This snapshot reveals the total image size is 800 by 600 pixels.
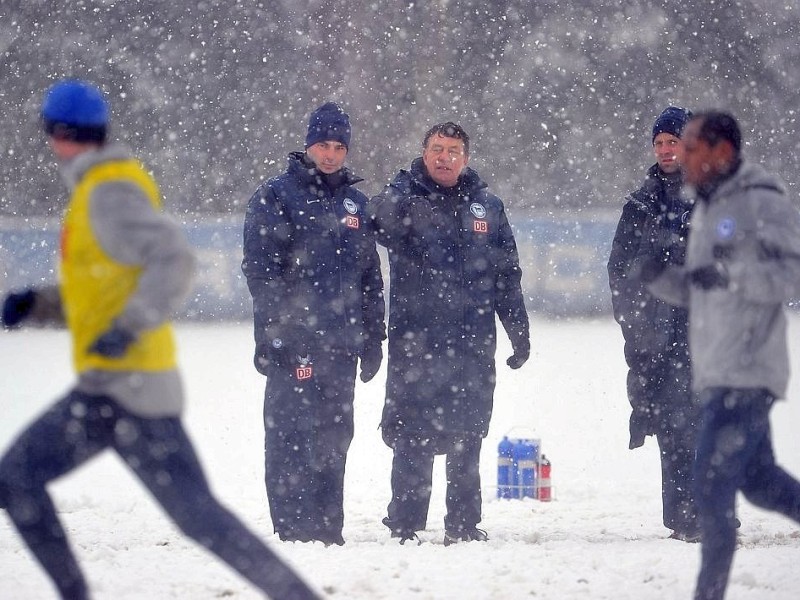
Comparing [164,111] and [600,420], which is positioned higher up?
[164,111]

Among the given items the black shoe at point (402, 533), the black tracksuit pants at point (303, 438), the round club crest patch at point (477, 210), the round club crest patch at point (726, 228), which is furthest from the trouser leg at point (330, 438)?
the round club crest patch at point (726, 228)

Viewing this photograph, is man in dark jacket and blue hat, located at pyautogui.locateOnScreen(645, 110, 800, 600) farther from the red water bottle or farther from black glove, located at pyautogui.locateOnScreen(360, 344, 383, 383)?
the red water bottle

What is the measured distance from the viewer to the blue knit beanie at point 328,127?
437cm

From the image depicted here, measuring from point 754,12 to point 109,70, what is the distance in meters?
11.8

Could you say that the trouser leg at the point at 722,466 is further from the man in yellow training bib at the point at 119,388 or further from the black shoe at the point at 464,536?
the black shoe at the point at 464,536

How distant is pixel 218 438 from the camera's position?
24.5 feet

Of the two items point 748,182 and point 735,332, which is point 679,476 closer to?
point 735,332

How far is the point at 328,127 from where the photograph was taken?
437cm

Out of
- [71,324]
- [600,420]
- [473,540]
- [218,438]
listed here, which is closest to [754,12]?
[600,420]

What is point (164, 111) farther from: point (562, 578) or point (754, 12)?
point (562, 578)

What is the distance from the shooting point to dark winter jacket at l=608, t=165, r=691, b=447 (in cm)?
449

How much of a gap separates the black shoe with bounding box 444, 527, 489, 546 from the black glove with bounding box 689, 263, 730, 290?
1.98m

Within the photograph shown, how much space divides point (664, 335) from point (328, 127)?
1730 mm

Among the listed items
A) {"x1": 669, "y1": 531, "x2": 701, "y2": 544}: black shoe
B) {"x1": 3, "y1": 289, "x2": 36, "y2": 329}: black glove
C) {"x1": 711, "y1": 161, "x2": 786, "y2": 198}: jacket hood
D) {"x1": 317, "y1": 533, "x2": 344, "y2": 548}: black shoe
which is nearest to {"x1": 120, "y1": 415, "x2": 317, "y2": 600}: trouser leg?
{"x1": 3, "y1": 289, "x2": 36, "y2": 329}: black glove
